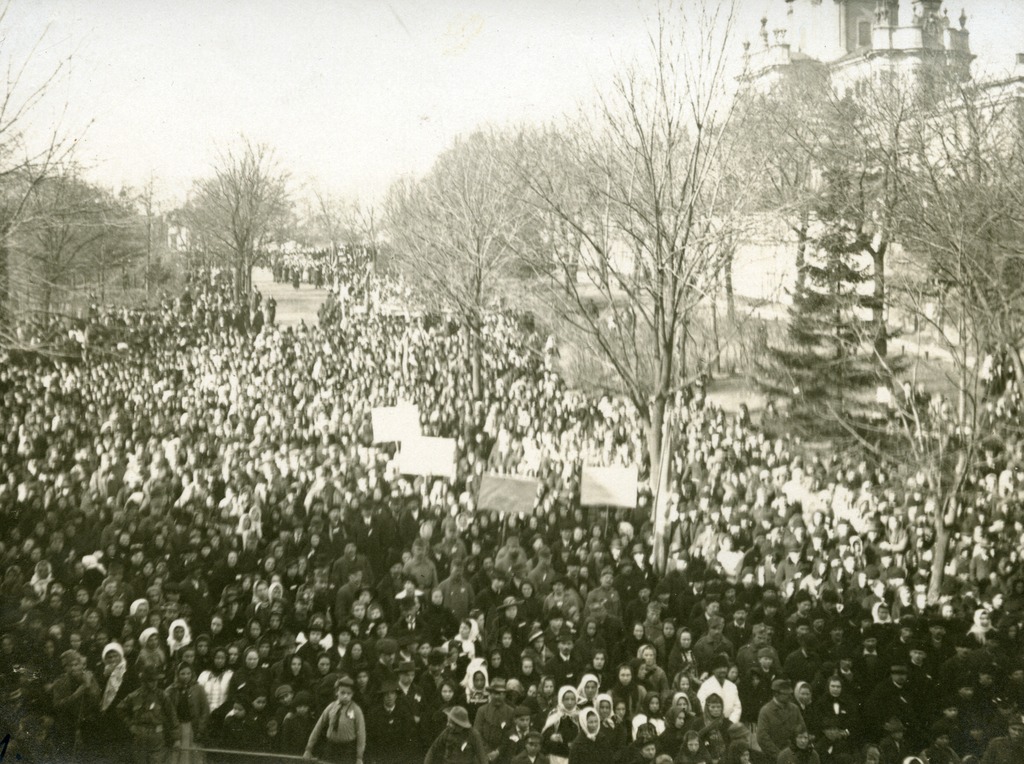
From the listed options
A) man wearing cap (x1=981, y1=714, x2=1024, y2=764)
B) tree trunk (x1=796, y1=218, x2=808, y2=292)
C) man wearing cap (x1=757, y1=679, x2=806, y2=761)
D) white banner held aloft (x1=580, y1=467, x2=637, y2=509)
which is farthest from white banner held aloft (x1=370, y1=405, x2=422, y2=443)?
man wearing cap (x1=981, y1=714, x2=1024, y2=764)

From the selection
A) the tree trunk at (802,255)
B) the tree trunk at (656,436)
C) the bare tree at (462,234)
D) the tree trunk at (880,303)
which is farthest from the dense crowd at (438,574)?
the tree trunk at (802,255)

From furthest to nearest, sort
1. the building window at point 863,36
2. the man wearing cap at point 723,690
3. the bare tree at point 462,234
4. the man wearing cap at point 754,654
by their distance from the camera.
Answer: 1. the building window at point 863,36
2. the bare tree at point 462,234
3. the man wearing cap at point 754,654
4. the man wearing cap at point 723,690

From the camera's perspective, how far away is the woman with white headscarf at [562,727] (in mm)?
5750

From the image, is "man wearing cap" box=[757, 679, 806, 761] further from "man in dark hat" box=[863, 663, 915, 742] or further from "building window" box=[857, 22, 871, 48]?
"building window" box=[857, 22, 871, 48]

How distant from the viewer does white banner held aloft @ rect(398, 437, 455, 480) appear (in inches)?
280

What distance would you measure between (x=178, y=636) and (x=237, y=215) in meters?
3.57

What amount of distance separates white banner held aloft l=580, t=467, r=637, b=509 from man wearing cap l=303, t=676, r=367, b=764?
2.44 meters

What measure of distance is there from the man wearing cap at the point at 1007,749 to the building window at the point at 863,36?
5.90 m

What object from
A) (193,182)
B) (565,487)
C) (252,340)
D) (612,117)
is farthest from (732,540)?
(193,182)

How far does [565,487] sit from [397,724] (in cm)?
236

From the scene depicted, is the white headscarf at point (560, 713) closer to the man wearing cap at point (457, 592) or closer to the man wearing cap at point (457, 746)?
the man wearing cap at point (457, 746)

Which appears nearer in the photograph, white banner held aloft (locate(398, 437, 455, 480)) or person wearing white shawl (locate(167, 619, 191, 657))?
person wearing white shawl (locate(167, 619, 191, 657))

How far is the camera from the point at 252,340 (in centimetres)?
749

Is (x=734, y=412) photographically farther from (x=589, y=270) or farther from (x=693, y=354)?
(x=589, y=270)
